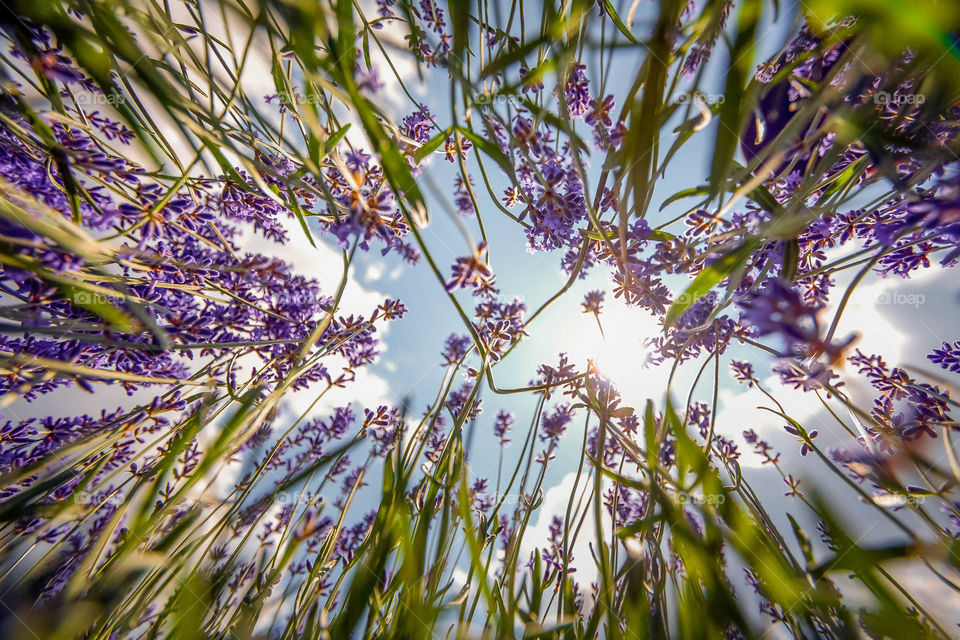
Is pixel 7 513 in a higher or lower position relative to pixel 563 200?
lower

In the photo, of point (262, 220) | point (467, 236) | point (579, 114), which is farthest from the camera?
point (262, 220)

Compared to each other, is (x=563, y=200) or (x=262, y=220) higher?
(x=262, y=220)

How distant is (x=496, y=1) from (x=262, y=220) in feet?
3.57

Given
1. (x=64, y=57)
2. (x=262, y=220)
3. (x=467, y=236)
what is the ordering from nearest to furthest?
(x=467, y=236) → (x=64, y=57) → (x=262, y=220)

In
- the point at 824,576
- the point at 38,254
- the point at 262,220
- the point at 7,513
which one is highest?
the point at 262,220

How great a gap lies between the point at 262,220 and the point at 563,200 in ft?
3.68

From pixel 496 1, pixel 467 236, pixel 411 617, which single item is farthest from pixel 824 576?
pixel 496 1

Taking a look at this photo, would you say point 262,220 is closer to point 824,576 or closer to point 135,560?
point 135,560

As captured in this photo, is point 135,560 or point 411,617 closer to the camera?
point 135,560

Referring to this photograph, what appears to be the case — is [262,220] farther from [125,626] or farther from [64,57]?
[125,626]

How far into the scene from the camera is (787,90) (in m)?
0.70

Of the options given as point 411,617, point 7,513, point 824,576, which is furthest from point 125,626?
point 824,576

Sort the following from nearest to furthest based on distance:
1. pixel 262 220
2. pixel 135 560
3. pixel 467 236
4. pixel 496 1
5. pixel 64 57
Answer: pixel 135 560 → pixel 467 236 → pixel 496 1 → pixel 64 57 → pixel 262 220

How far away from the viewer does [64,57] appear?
2.73ft
